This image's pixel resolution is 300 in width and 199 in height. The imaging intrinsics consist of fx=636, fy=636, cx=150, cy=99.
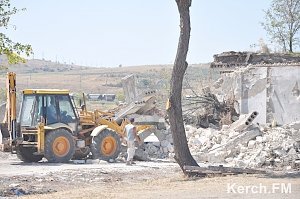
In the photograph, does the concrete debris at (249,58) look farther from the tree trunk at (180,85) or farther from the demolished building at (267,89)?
the tree trunk at (180,85)

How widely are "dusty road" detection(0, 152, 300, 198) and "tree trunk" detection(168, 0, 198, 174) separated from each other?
2.41 feet

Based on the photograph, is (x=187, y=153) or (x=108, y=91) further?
(x=108, y=91)

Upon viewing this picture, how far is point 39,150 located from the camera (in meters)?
21.1

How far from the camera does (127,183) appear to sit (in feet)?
55.2

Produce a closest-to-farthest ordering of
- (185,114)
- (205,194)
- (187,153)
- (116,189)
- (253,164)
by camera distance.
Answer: (205,194) < (116,189) < (187,153) < (253,164) < (185,114)

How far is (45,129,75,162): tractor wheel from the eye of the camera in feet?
69.3

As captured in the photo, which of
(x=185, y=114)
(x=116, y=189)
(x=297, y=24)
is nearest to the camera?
(x=116, y=189)

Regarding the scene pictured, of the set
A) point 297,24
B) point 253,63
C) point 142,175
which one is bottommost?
point 142,175

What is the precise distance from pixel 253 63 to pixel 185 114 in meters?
4.30

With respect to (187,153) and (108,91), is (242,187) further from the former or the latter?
(108,91)

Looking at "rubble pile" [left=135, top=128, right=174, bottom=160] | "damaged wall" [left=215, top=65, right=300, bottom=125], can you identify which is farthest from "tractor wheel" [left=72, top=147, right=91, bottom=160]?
"damaged wall" [left=215, top=65, right=300, bottom=125]

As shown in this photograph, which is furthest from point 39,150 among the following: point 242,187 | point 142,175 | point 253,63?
point 253,63

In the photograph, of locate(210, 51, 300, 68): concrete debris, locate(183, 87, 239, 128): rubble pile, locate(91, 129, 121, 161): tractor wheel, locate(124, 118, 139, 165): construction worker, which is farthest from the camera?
locate(210, 51, 300, 68): concrete debris

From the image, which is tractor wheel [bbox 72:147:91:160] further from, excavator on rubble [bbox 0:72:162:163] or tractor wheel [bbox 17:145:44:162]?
tractor wheel [bbox 17:145:44:162]
